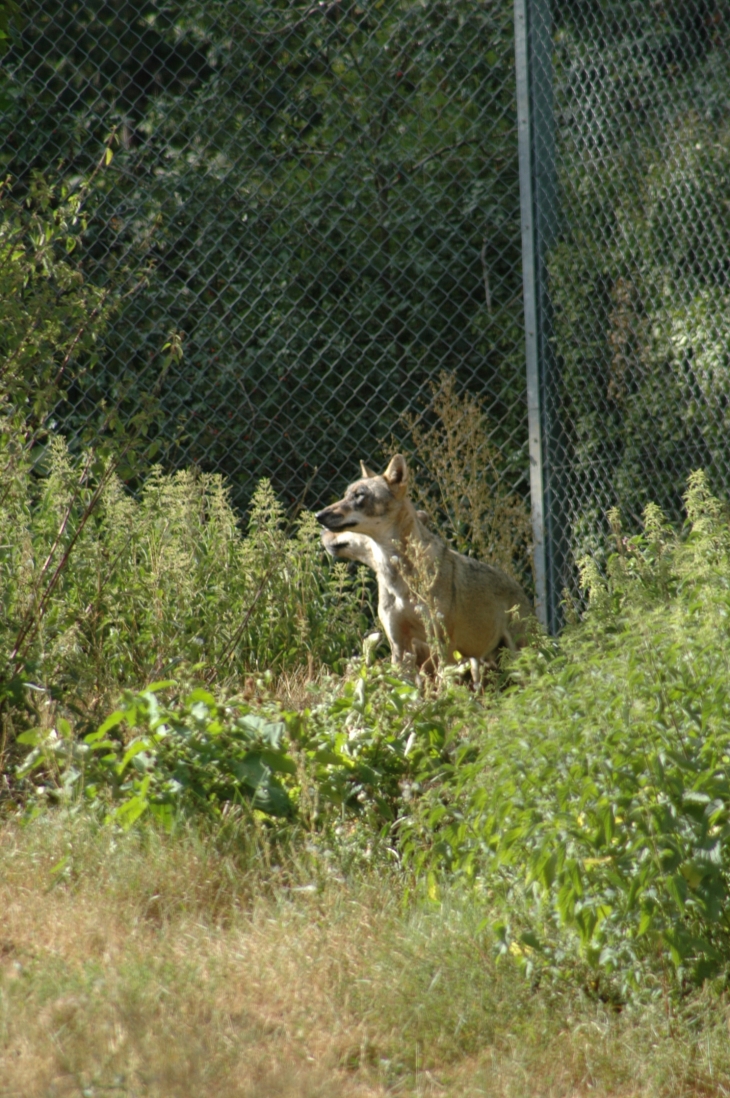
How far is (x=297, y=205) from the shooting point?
28.9 ft

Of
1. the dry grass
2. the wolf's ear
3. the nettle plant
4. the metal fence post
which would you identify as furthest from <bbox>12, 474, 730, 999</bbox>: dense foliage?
the metal fence post

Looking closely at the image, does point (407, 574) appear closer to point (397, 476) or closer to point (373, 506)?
point (373, 506)

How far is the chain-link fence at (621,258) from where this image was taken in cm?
714

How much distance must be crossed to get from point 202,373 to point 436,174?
7.35 ft

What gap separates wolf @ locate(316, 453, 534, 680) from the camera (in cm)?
611

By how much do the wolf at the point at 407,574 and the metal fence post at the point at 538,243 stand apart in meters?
0.61

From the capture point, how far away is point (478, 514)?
7.70 metres

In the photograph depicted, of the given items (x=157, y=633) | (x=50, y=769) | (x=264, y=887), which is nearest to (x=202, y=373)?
(x=157, y=633)

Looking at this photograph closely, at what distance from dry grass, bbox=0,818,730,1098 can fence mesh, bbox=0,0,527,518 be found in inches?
Answer: 200

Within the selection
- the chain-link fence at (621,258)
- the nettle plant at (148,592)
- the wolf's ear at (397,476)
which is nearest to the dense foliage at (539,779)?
the nettle plant at (148,592)

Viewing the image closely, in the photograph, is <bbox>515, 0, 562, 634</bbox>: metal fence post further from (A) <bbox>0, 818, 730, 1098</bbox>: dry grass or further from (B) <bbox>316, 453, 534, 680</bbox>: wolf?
(A) <bbox>0, 818, 730, 1098</bbox>: dry grass

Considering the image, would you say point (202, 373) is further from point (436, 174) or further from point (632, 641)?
point (632, 641)

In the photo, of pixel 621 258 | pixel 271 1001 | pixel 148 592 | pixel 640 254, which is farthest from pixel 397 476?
pixel 271 1001

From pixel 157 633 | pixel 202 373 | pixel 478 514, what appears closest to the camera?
pixel 157 633
